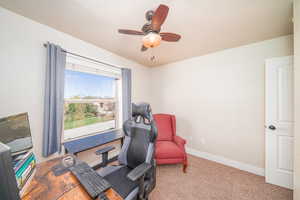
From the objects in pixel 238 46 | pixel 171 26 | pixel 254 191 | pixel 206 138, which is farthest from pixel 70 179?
pixel 238 46

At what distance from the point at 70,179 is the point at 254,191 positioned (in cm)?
240

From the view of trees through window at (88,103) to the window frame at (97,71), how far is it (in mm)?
67

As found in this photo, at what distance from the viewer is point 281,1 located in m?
1.24

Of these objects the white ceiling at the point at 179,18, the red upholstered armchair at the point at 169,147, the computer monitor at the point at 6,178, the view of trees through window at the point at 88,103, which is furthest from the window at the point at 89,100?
the computer monitor at the point at 6,178

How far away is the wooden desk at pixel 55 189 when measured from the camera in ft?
2.41

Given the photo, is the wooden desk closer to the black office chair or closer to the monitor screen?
the monitor screen

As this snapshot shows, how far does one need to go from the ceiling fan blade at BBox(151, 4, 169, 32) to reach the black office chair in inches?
35.2

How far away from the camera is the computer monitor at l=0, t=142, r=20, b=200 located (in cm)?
33

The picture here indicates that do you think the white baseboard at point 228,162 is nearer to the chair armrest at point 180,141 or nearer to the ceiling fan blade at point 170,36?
the chair armrest at point 180,141

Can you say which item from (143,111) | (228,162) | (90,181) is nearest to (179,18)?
(143,111)

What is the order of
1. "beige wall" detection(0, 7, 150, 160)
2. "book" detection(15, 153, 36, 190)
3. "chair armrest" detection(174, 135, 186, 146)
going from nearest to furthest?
"book" detection(15, 153, 36, 190) < "beige wall" detection(0, 7, 150, 160) < "chair armrest" detection(174, 135, 186, 146)

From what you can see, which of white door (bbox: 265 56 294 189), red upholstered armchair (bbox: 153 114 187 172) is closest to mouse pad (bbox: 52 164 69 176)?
red upholstered armchair (bbox: 153 114 187 172)

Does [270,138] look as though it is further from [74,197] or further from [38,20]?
[38,20]

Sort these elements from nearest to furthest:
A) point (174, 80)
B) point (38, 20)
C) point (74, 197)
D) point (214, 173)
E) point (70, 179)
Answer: point (74, 197)
point (70, 179)
point (38, 20)
point (214, 173)
point (174, 80)
